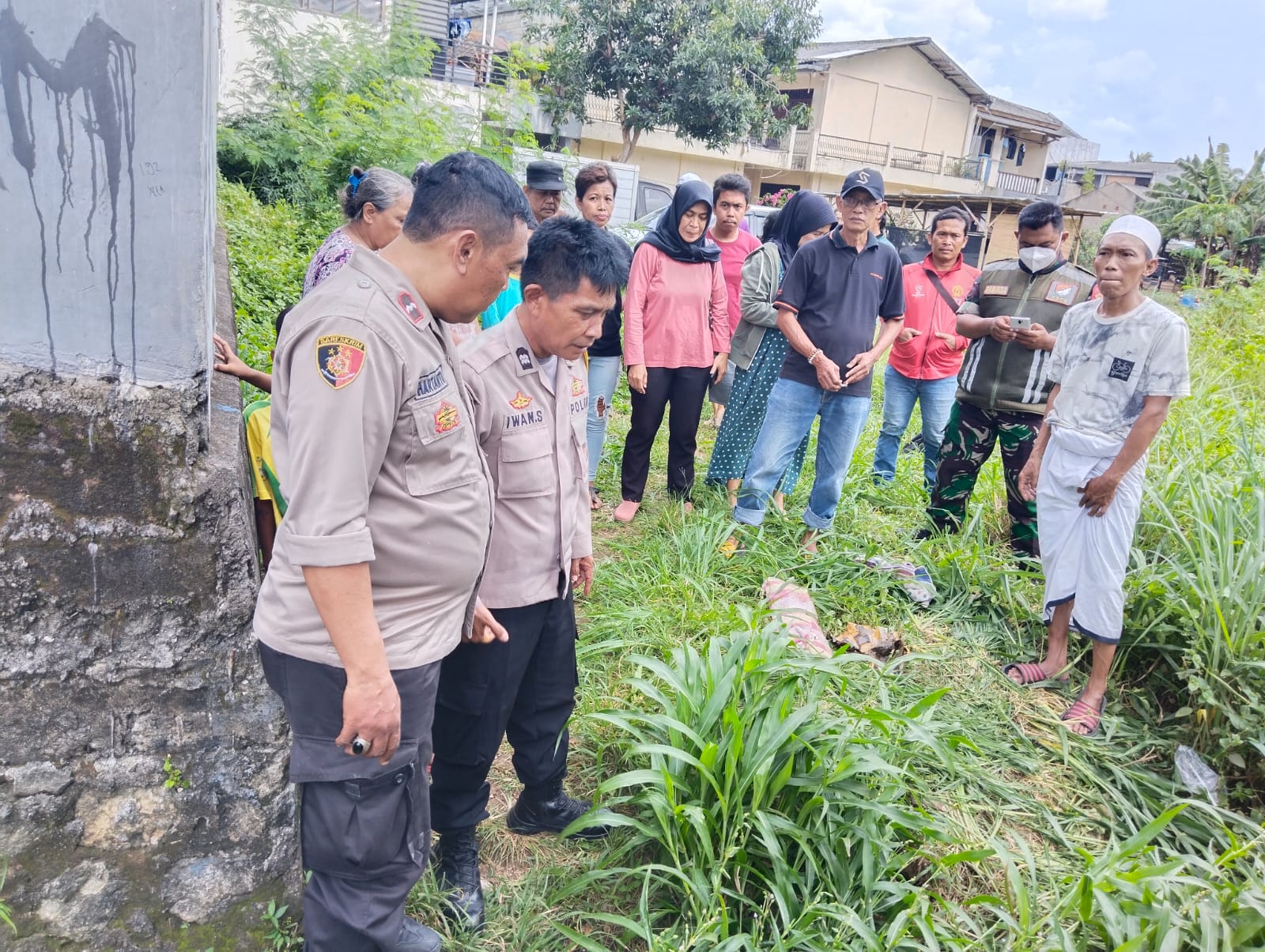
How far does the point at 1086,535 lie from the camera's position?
3.03m

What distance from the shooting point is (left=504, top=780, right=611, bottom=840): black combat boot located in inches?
90.1

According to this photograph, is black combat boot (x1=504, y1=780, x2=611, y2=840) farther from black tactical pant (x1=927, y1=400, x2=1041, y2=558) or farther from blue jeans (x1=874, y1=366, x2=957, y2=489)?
blue jeans (x1=874, y1=366, x2=957, y2=489)

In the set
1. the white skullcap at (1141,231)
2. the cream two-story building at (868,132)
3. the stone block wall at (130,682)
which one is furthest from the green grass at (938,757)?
the cream two-story building at (868,132)

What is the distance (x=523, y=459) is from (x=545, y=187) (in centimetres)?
248

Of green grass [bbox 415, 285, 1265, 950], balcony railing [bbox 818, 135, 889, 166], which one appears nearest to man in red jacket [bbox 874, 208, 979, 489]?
green grass [bbox 415, 285, 1265, 950]

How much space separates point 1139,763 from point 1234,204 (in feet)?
83.9

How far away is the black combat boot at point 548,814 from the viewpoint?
2289 mm

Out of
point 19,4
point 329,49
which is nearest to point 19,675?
point 19,4

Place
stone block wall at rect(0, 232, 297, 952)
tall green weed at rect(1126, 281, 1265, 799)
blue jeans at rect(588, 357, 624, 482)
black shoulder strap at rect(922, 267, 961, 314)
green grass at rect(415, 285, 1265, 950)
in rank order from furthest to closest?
black shoulder strap at rect(922, 267, 961, 314), blue jeans at rect(588, 357, 624, 482), tall green weed at rect(1126, 281, 1265, 799), green grass at rect(415, 285, 1265, 950), stone block wall at rect(0, 232, 297, 952)

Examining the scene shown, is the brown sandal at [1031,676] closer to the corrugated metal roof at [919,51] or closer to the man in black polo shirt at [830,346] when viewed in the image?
the man in black polo shirt at [830,346]

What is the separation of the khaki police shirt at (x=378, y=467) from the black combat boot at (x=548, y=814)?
2.88 ft

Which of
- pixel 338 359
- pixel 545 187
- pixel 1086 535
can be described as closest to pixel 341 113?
pixel 545 187

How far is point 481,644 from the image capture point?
191 cm

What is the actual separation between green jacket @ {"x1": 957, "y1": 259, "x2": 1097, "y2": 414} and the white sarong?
686mm
